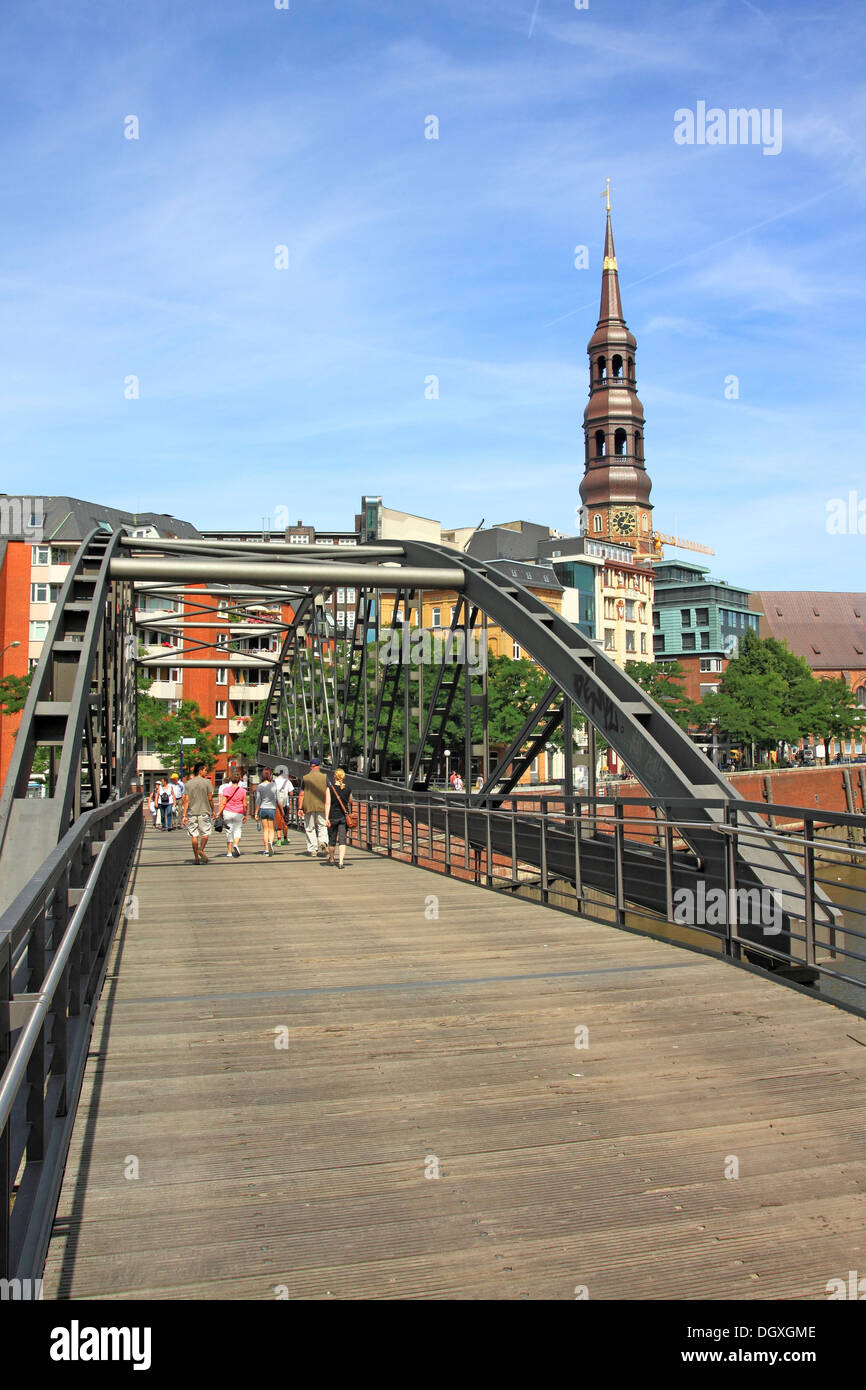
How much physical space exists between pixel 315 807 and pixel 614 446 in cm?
9790

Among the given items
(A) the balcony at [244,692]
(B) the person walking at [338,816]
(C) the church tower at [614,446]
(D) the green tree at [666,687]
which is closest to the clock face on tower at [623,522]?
(C) the church tower at [614,446]

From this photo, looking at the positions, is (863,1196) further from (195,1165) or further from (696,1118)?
(195,1165)

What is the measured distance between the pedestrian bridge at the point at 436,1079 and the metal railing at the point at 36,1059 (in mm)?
16

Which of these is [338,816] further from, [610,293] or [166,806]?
[610,293]

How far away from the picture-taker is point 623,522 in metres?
108

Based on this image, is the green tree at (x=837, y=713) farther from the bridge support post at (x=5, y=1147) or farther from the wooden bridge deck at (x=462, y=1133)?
the bridge support post at (x=5, y=1147)

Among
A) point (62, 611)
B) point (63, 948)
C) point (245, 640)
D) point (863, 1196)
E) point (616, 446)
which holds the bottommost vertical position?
point (863, 1196)

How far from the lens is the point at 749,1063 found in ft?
17.6

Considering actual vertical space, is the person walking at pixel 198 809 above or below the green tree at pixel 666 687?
below

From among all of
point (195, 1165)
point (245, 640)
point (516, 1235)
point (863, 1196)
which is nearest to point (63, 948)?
point (195, 1165)

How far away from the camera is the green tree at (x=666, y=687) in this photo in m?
70.9

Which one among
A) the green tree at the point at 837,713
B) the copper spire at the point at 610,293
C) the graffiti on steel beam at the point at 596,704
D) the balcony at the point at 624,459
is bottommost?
the graffiti on steel beam at the point at 596,704

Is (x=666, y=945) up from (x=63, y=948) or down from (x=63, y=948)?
down
